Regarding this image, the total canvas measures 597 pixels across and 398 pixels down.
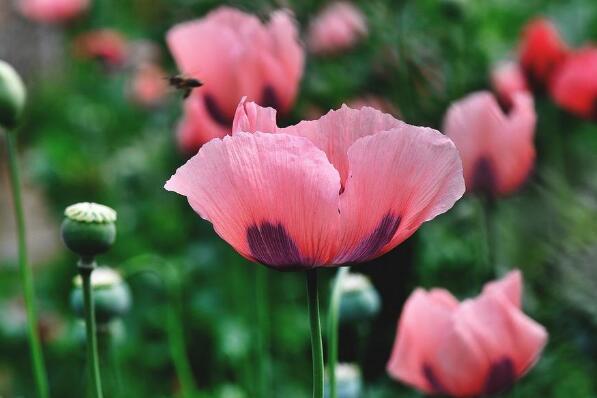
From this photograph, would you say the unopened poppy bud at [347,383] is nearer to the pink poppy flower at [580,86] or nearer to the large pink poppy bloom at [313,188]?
the large pink poppy bloom at [313,188]

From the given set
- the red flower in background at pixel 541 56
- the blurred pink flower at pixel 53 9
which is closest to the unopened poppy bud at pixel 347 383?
the red flower in background at pixel 541 56

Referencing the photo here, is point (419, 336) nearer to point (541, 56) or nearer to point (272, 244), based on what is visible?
point (272, 244)

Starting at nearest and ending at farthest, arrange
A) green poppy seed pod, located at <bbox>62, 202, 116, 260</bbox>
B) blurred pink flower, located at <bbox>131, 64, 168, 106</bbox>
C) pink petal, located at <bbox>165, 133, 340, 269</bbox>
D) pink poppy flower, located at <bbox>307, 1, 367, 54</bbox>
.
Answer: pink petal, located at <bbox>165, 133, 340, 269</bbox>, green poppy seed pod, located at <bbox>62, 202, 116, 260</bbox>, pink poppy flower, located at <bbox>307, 1, 367, 54</bbox>, blurred pink flower, located at <bbox>131, 64, 168, 106</bbox>

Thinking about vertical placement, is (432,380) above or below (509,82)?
below

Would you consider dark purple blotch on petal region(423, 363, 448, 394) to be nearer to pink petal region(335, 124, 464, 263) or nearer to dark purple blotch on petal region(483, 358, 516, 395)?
dark purple blotch on petal region(483, 358, 516, 395)

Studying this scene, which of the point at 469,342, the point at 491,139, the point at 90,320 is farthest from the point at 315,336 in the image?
the point at 491,139

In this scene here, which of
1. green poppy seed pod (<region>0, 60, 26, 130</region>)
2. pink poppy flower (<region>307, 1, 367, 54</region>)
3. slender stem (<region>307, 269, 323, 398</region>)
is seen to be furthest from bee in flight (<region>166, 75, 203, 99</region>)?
pink poppy flower (<region>307, 1, 367, 54</region>)

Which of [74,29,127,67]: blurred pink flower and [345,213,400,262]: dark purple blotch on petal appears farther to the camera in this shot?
[74,29,127,67]: blurred pink flower

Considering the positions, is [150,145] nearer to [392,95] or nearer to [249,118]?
[392,95]
